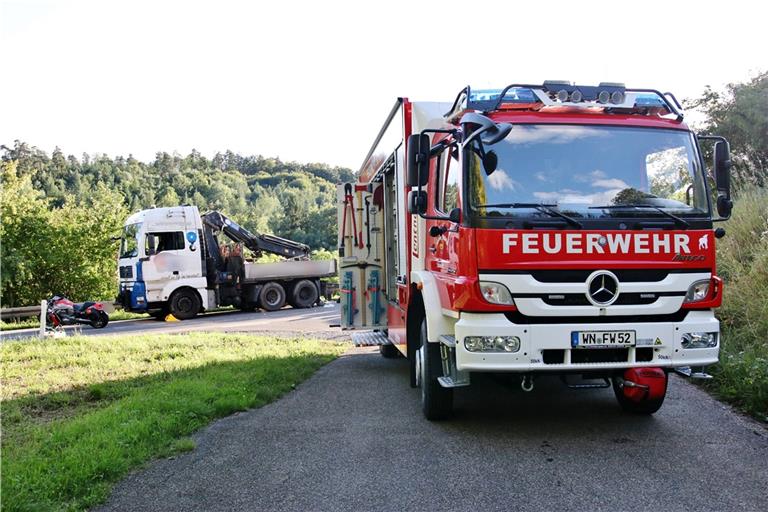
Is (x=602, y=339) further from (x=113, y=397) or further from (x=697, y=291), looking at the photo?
(x=113, y=397)

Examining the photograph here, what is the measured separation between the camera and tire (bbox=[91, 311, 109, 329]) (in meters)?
18.4

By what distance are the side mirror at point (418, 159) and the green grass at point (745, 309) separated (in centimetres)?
369

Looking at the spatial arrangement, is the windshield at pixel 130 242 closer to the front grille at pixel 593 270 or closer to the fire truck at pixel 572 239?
the fire truck at pixel 572 239

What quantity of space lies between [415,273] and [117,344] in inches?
293

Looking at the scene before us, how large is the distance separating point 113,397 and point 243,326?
971 centimetres

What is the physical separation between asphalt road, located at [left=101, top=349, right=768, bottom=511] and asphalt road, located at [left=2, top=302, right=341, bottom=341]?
8.48 meters

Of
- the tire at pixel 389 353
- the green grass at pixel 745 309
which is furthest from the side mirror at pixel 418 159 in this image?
the tire at pixel 389 353

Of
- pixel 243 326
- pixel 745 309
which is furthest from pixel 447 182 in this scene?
pixel 243 326

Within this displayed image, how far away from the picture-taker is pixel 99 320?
60.4ft

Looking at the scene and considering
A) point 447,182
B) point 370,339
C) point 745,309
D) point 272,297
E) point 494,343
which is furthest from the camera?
point 272,297

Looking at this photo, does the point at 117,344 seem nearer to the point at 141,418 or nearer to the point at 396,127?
the point at 141,418

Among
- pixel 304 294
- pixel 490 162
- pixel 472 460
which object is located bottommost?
pixel 472 460

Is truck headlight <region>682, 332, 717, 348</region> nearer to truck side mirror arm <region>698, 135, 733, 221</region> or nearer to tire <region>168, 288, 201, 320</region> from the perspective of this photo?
truck side mirror arm <region>698, 135, 733, 221</region>

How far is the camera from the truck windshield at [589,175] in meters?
5.10
